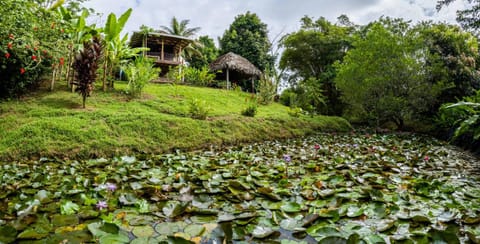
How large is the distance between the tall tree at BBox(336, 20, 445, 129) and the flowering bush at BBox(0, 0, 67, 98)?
342 inches

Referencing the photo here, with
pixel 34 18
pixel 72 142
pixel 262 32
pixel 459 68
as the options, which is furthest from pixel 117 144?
pixel 262 32

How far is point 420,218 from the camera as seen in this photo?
1524 millimetres

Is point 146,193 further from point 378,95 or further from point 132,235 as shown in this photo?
point 378,95

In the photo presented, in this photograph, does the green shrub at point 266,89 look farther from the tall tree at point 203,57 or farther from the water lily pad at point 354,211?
the tall tree at point 203,57

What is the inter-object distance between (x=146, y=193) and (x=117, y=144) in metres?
2.64

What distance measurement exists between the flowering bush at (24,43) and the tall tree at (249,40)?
14.6m

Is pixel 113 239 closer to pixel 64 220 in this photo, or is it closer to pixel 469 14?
pixel 64 220

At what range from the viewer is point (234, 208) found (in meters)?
1.84

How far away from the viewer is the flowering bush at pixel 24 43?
14.9ft

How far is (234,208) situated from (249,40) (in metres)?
19.2

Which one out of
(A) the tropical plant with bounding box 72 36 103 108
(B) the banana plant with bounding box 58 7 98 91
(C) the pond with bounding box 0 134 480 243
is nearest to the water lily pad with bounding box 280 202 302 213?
(C) the pond with bounding box 0 134 480 243

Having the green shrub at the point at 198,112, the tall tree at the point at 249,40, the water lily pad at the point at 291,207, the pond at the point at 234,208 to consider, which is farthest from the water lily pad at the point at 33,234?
the tall tree at the point at 249,40

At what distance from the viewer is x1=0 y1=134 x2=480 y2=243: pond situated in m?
1.37

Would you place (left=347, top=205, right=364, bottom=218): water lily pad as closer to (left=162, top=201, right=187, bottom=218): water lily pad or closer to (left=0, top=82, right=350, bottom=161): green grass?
(left=162, top=201, right=187, bottom=218): water lily pad
